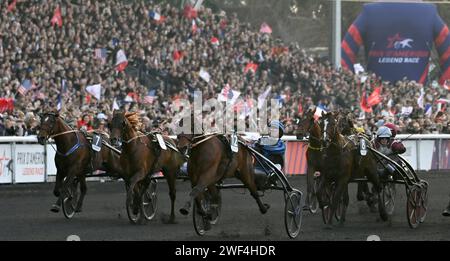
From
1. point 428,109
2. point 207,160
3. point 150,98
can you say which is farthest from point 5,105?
point 428,109

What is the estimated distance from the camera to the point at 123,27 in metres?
28.9

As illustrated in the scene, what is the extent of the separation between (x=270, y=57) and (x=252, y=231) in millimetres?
18640

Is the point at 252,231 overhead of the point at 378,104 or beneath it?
beneath

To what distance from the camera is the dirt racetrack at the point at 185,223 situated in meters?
14.0

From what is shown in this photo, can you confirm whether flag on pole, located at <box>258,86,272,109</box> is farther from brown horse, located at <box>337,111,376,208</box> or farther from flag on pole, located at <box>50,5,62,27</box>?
brown horse, located at <box>337,111,376,208</box>

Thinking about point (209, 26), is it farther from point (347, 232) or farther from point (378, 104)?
point (347, 232)

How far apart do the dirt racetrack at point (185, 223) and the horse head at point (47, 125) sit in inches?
47.8

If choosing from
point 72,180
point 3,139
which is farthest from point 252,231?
point 3,139

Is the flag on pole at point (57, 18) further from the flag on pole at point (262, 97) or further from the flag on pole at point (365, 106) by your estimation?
the flag on pole at point (365, 106)

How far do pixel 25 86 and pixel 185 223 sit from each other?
936 cm

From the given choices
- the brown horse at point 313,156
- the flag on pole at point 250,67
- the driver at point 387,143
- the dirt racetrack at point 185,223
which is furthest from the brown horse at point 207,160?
the flag on pole at point 250,67

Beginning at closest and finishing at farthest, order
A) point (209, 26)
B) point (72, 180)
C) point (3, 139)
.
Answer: point (72, 180), point (3, 139), point (209, 26)

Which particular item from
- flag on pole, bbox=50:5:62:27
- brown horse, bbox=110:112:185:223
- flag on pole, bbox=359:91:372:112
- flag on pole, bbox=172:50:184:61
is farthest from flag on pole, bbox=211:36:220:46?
brown horse, bbox=110:112:185:223
